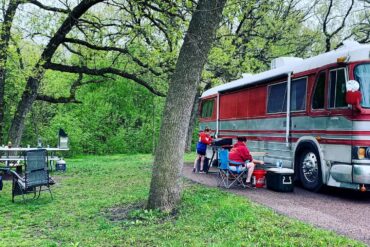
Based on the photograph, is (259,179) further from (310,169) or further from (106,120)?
(106,120)

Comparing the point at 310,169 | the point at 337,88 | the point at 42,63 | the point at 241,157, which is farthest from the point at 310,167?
the point at 42,63

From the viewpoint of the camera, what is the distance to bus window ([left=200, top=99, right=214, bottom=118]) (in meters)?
17.0

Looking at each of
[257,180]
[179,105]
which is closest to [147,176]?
[257,180]

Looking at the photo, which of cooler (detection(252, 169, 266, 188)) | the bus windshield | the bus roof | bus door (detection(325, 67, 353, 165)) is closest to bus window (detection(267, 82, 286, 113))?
the bus roof

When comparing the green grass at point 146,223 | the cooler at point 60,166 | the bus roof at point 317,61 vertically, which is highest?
the bus roof at point 317,61

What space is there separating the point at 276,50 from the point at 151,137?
11.4 metres

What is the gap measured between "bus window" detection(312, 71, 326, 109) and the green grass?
3.02m

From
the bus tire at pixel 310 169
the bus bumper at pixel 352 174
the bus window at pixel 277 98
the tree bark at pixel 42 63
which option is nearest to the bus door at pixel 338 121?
the bus bumper at pixel 352 174

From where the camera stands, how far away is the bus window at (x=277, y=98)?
11.4m

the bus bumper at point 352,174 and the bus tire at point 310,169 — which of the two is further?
the bus tire at point 310,169

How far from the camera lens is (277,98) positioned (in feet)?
38.3

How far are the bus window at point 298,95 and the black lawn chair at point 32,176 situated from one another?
6.44 meters

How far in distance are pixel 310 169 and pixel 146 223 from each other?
15.2 ft

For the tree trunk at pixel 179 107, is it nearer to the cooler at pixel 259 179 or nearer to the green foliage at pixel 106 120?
the cooler at pixel 259 179
